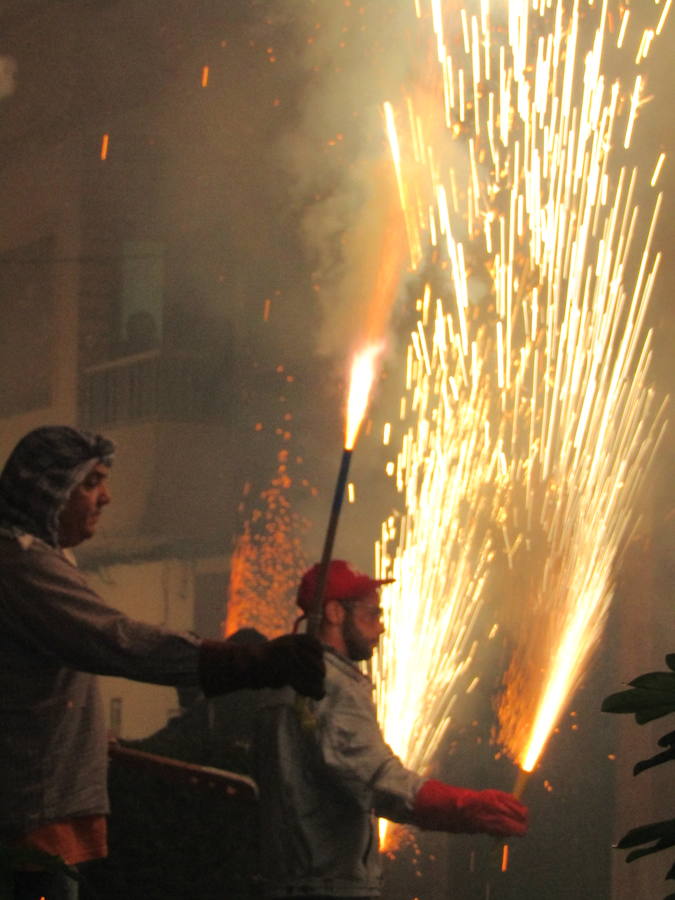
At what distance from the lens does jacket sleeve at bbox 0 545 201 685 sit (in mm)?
2689

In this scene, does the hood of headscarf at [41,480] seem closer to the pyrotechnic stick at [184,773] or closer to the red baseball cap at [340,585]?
the pyrotechnic stick at [184,773]

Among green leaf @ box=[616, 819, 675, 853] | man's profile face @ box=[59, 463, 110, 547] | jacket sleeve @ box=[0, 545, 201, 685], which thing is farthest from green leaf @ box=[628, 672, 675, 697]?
man's profile face @ box=[59, 463, 110, 547]

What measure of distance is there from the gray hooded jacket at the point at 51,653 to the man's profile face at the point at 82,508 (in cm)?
4

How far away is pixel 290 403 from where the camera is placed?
8.06 m

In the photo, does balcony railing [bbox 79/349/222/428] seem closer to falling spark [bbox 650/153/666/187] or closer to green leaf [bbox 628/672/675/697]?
falling spark [bbox 650/153/666/187]

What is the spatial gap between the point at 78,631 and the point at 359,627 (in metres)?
1.03

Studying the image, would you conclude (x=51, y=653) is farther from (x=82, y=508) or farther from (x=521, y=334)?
(x=521, y=334)

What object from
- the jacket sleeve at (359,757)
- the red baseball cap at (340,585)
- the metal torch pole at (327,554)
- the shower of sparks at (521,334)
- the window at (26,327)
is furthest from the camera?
the shower of sparks at (521,334)

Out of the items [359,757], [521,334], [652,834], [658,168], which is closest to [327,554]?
[359,757]

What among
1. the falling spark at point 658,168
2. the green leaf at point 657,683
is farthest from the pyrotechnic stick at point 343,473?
the falling spark at point 658,168

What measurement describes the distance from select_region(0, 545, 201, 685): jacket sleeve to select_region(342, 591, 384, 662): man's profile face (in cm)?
92

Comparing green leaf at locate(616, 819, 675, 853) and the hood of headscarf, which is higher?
the hood of headscarf

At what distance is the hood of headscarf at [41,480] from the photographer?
9.51ft

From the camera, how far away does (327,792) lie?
332 cm
